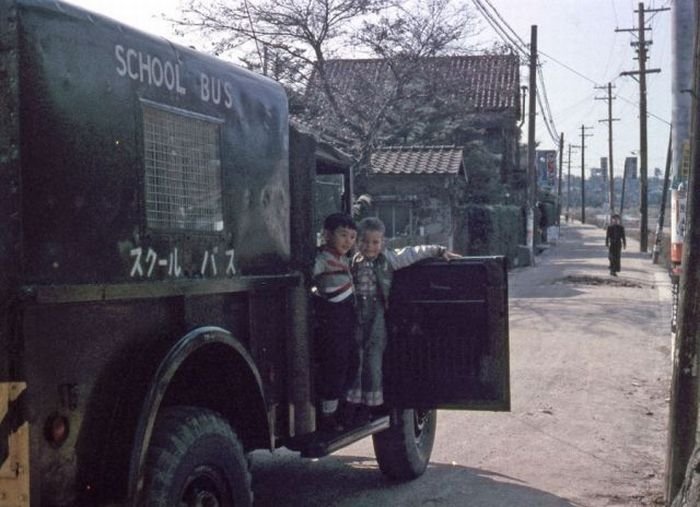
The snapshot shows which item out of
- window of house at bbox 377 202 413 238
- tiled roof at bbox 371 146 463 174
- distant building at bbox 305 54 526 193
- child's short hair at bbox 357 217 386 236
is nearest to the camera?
child's short hair at bbox 357 217 386 236

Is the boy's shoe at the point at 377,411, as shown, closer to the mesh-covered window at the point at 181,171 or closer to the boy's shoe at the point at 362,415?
the boy's shoe at the point at 362,415

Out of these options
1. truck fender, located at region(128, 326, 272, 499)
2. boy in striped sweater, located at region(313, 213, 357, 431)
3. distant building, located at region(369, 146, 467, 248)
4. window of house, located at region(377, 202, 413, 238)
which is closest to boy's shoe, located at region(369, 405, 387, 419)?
boy in striped sweater, located at region(313, 213, 357, 431)

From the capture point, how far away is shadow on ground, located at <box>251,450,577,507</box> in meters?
6.40

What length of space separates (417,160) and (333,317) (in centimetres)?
2434

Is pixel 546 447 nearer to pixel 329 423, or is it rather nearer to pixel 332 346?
pixel 329 423

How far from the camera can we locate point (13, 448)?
10.9 ft

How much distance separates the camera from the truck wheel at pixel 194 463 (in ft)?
12.6

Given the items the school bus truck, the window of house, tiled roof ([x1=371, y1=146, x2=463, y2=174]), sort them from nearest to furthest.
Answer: the school bus truck
tiled roof ([x1=371, y1=146, x2=463, y2=174])
the window of house

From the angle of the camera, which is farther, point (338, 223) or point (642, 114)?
point (642, 114)

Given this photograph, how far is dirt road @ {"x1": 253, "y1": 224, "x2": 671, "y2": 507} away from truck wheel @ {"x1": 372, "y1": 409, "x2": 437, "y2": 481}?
0.32 ft

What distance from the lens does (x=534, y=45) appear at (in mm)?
37250

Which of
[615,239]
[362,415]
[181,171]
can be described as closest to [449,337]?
[362,415]

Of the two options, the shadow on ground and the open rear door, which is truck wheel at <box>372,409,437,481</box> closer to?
the shadow on ground

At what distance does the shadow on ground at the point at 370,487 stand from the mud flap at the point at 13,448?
123 inches
